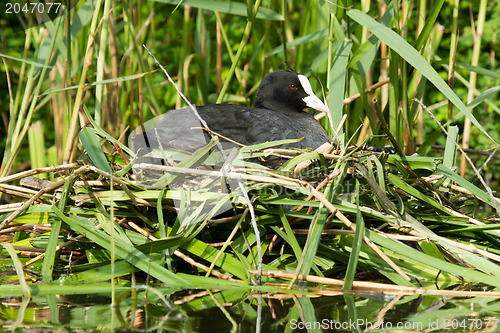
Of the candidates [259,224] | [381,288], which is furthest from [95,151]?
[381,288]

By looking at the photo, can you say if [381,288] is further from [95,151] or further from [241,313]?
[95,151]

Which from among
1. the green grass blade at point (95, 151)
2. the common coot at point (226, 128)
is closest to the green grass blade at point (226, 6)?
the common coot at point (226, 128)

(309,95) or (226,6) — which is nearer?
(226,6)

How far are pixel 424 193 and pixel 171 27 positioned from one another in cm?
327

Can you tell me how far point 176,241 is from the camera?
1.60 meters

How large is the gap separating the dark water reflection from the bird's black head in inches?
56.7

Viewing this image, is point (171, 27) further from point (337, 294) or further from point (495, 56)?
point (337, 294)

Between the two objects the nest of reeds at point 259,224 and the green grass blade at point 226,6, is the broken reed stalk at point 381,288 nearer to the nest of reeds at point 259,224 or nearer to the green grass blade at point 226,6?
the nest of reeds at point 259,224

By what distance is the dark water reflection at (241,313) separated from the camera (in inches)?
46.6

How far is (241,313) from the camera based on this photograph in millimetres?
1286

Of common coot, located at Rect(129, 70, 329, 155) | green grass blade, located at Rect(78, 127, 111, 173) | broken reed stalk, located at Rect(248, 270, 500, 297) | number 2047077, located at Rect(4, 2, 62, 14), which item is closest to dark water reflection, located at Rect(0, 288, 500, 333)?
broken reed stalk, located at Rect(248, 270, 500, 297)

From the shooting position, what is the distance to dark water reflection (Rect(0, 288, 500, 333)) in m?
1.18

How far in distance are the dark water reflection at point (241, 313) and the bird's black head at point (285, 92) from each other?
1.44m

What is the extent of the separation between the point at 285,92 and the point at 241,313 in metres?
1.63
